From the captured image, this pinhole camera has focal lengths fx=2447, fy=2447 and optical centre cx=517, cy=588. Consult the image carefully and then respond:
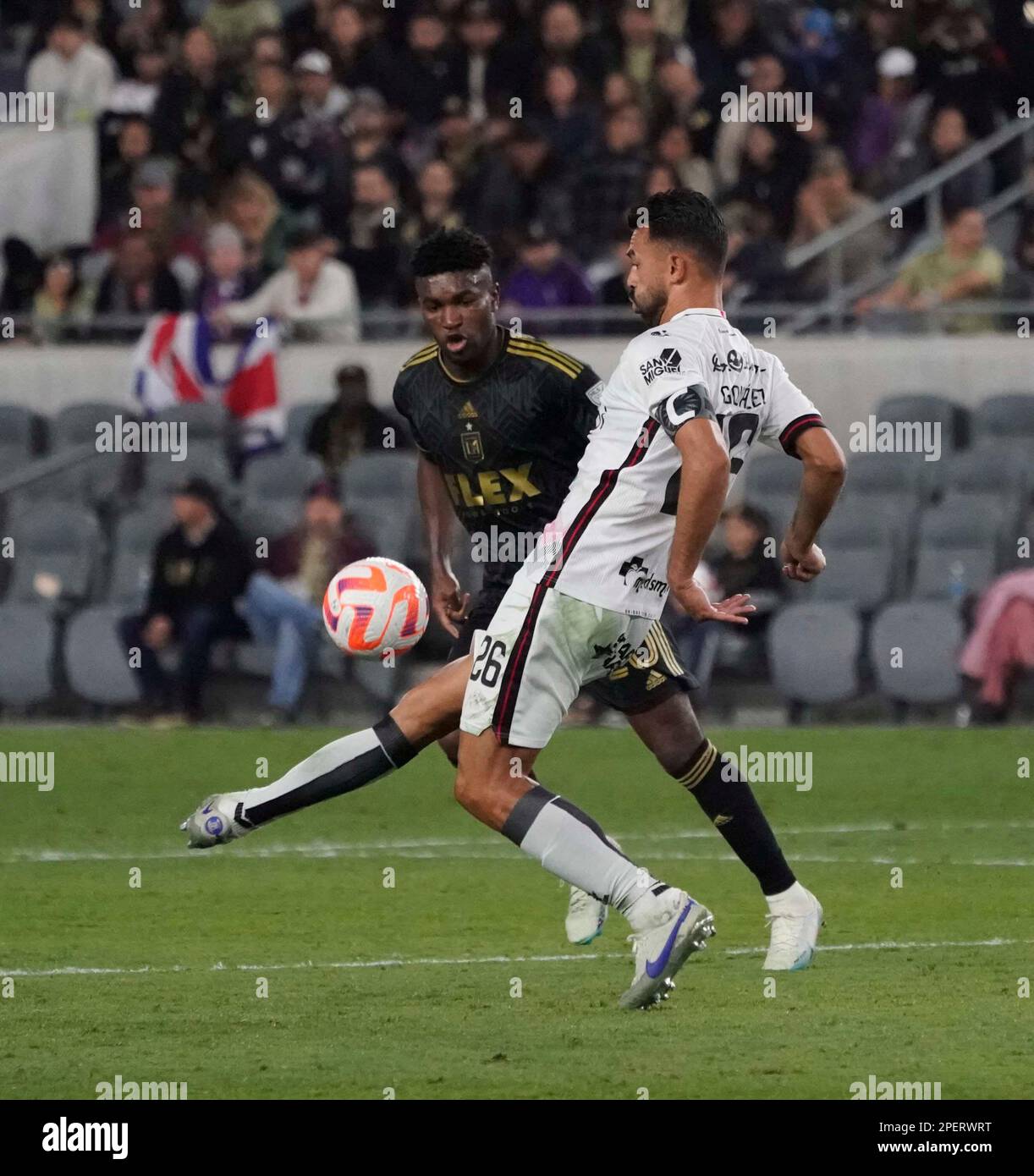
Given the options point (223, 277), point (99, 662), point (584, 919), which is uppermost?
point (223, 277)

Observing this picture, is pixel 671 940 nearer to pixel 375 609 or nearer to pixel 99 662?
pixel 375 609

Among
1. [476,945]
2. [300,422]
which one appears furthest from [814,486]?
[300,422]

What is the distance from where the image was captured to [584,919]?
8.23 metres

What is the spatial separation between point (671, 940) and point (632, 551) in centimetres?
111

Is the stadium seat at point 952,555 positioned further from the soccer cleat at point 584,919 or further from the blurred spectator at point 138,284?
the soccer cleat at point 584,919

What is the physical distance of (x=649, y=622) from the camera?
709 cm

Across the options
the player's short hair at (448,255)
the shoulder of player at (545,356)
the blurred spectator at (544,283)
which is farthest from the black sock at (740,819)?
the blurred spectator at (544,283)

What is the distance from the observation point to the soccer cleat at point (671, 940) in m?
6.60

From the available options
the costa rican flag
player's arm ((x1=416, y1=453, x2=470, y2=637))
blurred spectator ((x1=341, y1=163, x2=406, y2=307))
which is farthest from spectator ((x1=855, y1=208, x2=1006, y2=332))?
player's arm ((x1=416, y1=453, x2=470, y2=637))

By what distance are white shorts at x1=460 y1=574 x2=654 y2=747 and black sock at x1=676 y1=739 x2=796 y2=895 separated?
2.74 feet

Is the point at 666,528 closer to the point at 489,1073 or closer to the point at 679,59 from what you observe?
the point at 489,1073

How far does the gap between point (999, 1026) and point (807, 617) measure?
9.33 metres

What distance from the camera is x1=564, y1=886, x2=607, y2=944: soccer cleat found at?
8188mm

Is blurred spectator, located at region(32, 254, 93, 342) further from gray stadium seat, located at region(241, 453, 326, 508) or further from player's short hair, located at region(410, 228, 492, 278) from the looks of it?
player's short hair, located at region(410, 228, 492, 278)
